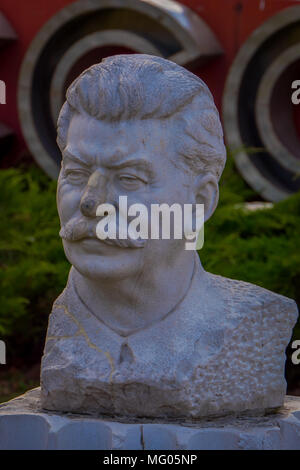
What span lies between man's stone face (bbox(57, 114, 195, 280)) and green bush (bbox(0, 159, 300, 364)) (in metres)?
2.27

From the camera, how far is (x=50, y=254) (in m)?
6.94

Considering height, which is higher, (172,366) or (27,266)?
(27,266)

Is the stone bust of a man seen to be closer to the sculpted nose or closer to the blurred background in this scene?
the sculpted nose

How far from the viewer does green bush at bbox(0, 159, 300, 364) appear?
631 cm

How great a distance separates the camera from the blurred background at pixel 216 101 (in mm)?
6645

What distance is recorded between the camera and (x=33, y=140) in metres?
10.1

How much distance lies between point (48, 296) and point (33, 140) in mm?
3597

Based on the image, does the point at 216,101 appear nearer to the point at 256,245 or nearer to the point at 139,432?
the point at 256,245

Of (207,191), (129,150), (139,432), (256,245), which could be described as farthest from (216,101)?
(139,432)

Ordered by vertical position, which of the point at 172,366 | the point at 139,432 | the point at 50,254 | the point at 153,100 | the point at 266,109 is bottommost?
the point at 139,432

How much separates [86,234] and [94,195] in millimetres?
155

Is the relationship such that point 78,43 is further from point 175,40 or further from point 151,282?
point 151,282

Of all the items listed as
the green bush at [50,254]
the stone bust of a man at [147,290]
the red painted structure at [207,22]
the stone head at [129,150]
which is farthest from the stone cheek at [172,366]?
the red painted structure at [207,22]

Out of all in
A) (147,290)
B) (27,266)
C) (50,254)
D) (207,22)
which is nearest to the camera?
(147,290)
